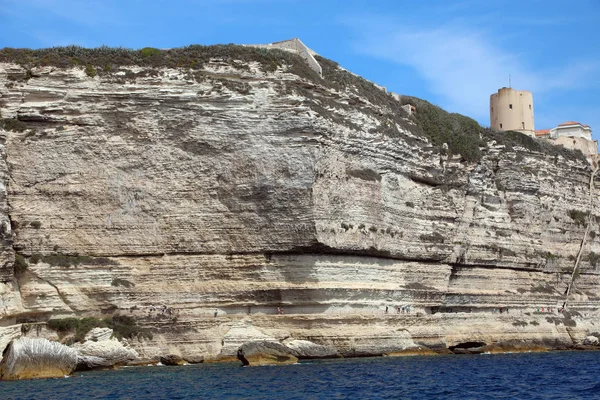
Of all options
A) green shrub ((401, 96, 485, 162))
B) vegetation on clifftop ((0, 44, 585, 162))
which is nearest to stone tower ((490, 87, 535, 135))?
green shrub ((401, 96, 485, 162))

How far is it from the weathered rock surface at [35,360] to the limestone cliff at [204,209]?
248 cm

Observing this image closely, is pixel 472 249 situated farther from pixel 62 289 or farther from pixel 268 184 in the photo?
pixel 62 289

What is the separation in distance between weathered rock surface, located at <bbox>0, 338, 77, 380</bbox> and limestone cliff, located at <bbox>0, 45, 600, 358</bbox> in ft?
8.15

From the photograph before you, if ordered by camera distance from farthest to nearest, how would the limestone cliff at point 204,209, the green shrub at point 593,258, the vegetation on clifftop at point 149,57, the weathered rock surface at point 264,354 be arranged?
the green shrub at point 593,258 < the vegetation on clifftop at point 149,57 < the limestone cliff at point 204,209 < the weathered rock surface at point 264,354

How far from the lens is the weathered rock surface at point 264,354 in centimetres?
2803

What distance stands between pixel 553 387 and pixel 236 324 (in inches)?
424

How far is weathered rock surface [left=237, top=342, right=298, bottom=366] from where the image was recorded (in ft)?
92.0

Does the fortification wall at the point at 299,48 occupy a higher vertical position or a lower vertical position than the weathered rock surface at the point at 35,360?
higher

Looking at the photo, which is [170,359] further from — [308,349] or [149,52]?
[149,52]

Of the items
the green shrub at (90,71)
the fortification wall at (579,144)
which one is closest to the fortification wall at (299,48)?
the green shrub at (90,71)

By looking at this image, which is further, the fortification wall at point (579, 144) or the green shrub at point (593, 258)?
the fortification wall at point (579, 144)

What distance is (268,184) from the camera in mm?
30438

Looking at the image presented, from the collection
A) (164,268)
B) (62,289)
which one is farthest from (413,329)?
(62,289)

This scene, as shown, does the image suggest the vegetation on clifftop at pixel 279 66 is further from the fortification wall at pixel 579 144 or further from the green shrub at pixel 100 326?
the fortification wall at pixel 579 144
